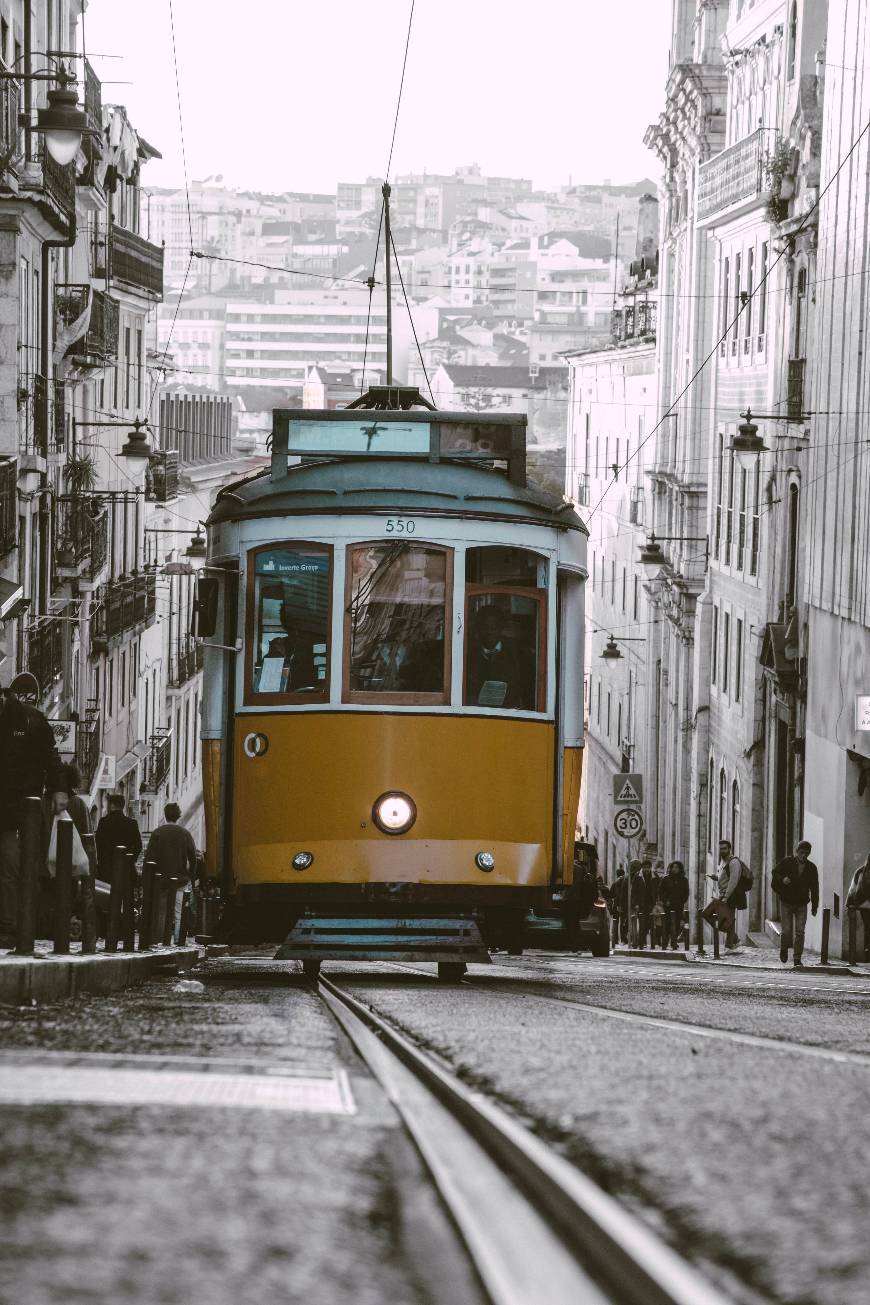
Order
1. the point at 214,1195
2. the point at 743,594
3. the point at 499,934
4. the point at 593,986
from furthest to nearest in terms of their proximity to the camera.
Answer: the point at 743,594, the point at 499,934, the point at 593,986, the point at 214,1195

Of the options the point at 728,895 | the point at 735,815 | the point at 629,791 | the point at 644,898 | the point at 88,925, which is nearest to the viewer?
the point at 88,925

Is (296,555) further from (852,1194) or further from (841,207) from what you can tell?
(841,207)

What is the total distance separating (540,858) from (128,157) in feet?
133

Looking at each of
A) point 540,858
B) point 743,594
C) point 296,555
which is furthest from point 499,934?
point 743,594

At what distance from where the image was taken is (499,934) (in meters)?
14.6

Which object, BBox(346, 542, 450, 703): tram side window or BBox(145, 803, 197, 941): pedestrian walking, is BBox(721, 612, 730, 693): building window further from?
BBox(346, 542, 450, 703): tram side window

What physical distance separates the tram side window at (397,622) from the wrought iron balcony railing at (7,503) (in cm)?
1314

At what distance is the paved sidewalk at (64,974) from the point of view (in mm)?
8633

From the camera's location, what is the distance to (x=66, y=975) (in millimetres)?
9688

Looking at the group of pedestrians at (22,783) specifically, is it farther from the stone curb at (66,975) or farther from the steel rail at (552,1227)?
the steel rail at (552,1227)

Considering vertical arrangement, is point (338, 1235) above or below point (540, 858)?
above

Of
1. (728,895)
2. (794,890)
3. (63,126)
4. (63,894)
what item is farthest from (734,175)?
(63,894)

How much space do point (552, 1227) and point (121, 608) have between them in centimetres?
4520

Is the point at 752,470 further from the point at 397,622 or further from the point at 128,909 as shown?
the point at 128,909
